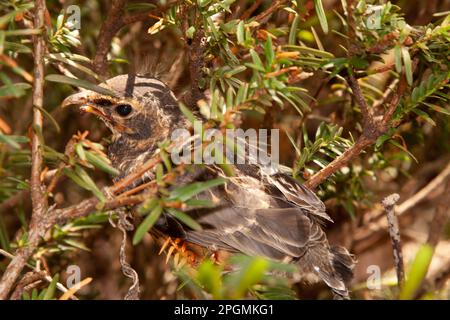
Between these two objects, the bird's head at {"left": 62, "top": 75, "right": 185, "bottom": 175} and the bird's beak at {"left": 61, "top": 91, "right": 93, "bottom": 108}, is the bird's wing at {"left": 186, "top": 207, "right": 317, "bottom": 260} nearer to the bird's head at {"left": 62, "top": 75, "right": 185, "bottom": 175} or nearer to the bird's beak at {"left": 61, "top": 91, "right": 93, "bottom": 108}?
the bird's head at {"left": 62, "top": 75, "right": 185, "bottom": 175}

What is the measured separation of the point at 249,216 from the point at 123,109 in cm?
79

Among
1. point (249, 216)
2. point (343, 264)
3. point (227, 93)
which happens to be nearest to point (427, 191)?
point (343, 264)

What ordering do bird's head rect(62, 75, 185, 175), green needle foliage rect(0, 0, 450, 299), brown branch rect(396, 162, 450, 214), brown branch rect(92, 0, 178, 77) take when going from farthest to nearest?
brown branch rect(396, 162, 450, 214)
bird's head rect(62, 75, 185, 175)
brown branch rect(92, 0, 178, 77)
green needle foliage rect(0, 0, 450, 299)

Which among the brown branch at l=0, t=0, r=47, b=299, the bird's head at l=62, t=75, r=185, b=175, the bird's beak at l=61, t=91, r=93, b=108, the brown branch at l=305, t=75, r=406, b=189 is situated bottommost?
the brown branch at l=0, t=0, r=47, b=299

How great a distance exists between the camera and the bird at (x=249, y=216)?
2.44 meters

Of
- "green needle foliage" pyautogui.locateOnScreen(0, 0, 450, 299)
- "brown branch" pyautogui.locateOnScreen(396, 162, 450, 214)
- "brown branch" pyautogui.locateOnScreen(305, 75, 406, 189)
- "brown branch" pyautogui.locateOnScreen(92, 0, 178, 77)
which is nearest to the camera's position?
"green needle foliage" pyautogui.locateOnScreen(0, 0, 450, 299)

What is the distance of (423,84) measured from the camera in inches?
80.0

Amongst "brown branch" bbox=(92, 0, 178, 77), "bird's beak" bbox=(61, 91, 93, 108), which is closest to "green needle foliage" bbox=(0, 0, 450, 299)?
"brown branch" bbox=(92, 0, 178, 77)

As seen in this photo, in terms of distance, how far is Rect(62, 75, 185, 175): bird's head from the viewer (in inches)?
107

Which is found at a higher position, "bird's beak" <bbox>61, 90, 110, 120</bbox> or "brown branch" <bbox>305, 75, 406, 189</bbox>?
"bird's beak" <bbox>61, 90, 110, 120</bbox>

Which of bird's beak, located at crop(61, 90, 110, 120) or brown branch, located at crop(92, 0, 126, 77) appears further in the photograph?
bird's beak, located at crop(61, 90, 110, 120)
